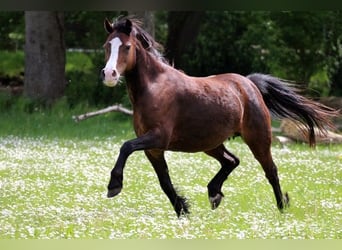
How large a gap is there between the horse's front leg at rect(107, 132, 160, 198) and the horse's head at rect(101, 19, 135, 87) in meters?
0.48

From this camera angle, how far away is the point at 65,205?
7688mm

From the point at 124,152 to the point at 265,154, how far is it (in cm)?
161

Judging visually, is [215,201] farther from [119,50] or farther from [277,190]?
[119,50]

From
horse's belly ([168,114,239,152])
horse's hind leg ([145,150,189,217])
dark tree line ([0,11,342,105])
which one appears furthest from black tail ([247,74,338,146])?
dark tree line ([0,11,342,105])

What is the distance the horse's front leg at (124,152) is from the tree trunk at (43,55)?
32.4 ft

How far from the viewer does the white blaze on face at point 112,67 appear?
589cm

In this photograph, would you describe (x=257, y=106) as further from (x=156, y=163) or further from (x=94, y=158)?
(x=94, y=158)

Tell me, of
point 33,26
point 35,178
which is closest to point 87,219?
point 35,178

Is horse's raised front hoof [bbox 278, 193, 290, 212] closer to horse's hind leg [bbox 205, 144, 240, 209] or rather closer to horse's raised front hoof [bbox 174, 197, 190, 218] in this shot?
horse's hind leg [bbox 205, 144, 240, 209]

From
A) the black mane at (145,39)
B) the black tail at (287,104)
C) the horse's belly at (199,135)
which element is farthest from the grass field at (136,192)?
the black mane at (145,39)

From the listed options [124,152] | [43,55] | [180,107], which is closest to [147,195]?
[180,107]

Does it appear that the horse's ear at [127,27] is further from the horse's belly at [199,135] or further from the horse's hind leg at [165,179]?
the horse's hind leg at [165,179]

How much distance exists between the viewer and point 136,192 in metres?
8.55

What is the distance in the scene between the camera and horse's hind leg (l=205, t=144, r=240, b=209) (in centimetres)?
731
